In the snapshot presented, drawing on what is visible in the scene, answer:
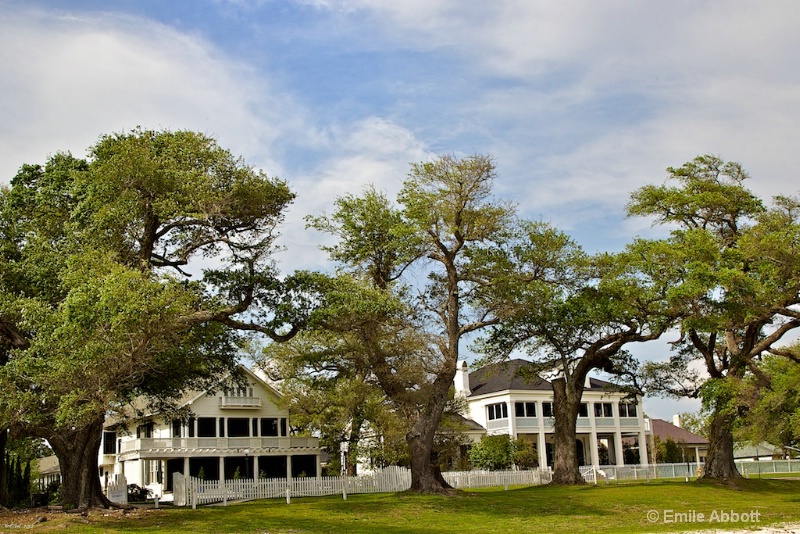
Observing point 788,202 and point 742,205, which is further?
point 742,205

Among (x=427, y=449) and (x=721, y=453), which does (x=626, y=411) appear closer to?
(x=721, y=453)

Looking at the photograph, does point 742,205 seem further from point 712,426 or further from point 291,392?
point 291,392

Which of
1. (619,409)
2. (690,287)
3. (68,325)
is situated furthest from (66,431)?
(619,409)

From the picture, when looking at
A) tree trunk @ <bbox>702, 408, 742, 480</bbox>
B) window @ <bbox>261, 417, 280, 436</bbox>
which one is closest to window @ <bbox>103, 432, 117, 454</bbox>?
window @ <bbox>261, 417, 280, 436</bbox>

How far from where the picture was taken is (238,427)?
48125 millimetres

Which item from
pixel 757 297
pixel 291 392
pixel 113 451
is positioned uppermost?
pixel 757 297

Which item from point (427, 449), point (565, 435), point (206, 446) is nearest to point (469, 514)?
point (427, 449)

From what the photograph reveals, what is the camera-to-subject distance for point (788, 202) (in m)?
30.8

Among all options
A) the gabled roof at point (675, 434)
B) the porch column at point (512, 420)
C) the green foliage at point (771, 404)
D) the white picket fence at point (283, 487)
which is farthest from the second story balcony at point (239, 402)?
the gabled roof at point (675, 434)

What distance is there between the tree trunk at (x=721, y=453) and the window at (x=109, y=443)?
38301 millimetres

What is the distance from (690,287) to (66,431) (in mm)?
22310

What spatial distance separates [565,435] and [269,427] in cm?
2162

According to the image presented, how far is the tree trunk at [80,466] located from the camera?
2353 centimetres

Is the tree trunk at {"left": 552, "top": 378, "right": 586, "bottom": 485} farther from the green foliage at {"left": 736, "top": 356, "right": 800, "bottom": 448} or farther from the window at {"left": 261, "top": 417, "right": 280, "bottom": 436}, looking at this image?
the window at {"left": 261, "top": 417, "right": 280, "bottom": 436}
